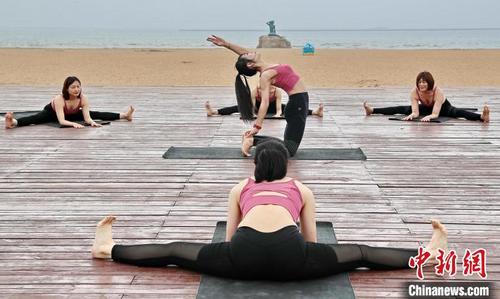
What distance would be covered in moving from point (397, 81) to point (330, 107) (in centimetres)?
Result: 1345

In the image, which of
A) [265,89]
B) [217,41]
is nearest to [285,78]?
[265,89]

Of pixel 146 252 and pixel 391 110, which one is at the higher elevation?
pixel 146 252

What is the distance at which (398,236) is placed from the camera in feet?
13.7

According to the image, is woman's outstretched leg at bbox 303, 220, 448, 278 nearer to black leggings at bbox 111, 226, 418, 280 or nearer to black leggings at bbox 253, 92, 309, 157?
black leggings at bbox 111, 226, 418, 280

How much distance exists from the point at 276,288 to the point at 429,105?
7.00 meters

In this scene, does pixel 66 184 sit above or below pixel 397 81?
above

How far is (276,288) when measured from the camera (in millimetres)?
3260

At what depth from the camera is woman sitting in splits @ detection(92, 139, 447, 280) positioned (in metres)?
3.23

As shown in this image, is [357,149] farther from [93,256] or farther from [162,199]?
[93,256]

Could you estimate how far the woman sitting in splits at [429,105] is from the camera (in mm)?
9000

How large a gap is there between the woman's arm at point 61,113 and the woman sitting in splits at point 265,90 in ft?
10.1

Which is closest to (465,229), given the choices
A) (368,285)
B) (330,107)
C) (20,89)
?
(368,285)

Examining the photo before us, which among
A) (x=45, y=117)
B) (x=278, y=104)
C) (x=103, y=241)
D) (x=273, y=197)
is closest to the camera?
(x=273, y=197)

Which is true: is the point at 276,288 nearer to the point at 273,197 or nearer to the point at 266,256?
the point at 266,256
